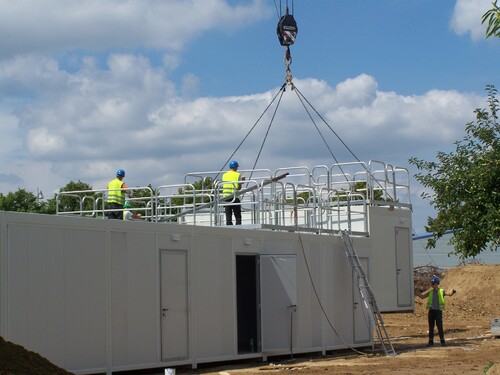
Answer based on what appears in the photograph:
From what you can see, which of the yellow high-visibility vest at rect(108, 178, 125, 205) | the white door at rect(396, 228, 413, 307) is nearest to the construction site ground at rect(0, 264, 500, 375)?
the white door at rect(396, 228, 413, 307)

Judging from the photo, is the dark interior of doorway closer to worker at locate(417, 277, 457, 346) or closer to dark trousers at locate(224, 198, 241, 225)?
dark trousers at locate(224, 198, 241, 225)

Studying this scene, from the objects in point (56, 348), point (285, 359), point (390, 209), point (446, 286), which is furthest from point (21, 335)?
point (446, 286)

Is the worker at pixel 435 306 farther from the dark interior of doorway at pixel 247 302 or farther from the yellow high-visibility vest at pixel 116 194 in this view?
the yellow high-visibility vest at pixel 116 194

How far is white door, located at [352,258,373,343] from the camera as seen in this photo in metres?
23.0

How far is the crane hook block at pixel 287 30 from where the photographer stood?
23609 millimetres

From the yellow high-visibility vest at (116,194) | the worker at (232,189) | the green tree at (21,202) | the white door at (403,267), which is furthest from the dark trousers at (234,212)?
the green tree at (21,202)

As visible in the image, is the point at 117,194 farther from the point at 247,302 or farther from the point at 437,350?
the point at 437,350

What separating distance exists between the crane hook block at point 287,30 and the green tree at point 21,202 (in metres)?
18.5

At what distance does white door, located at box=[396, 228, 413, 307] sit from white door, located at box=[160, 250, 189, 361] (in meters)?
8.69

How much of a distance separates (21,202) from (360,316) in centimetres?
2119

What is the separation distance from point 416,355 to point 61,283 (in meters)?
9.58

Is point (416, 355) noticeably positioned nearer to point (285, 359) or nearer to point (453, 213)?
point (285, 359)

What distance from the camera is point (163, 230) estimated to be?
17406 mm

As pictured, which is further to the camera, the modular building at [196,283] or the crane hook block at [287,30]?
the crane hook block at [287,30]
